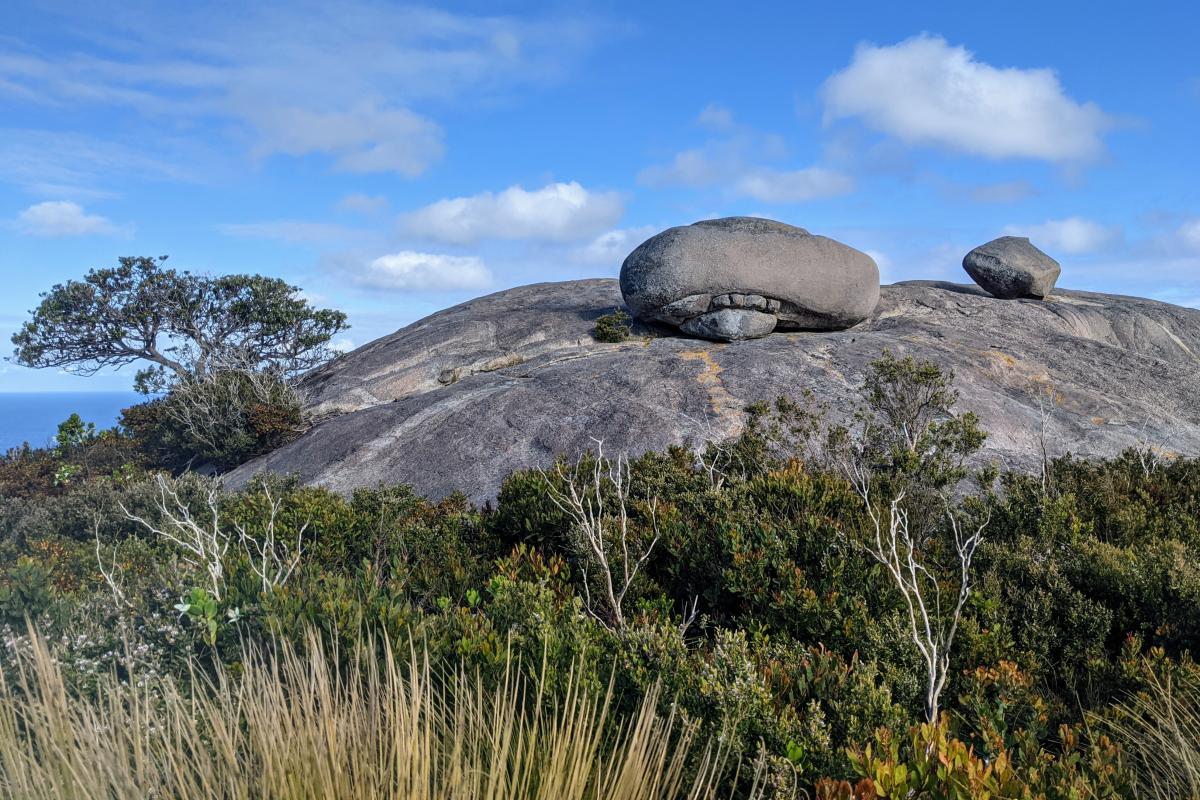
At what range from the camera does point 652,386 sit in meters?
12.2

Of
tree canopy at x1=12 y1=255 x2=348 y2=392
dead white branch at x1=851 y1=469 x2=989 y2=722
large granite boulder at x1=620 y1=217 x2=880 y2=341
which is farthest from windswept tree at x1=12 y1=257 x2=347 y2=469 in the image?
dead white branch at x1=851 y1=469 x2=989 y2=722

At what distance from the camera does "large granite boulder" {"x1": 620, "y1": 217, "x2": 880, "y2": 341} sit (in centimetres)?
1491

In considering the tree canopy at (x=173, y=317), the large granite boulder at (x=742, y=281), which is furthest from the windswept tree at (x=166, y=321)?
the large granite boulder at (x=742, y=281)

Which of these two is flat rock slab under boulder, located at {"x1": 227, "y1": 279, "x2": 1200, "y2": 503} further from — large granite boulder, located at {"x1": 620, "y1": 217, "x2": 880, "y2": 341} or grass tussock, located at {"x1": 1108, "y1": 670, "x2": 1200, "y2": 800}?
grass tussock, located at {"x1": 1108, "y1": 670, "x2": 1200, "y2": 800}

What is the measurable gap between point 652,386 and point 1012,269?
37.0 feet

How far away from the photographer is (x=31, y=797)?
2691mm

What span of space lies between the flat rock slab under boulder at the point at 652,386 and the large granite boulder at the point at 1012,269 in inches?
22.4

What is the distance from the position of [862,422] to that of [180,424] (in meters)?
11.9

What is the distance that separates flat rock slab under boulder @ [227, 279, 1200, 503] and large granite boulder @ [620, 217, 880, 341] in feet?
1.96

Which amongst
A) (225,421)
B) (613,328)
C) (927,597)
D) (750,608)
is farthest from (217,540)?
(613,328)

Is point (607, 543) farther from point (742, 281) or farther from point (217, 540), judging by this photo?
point (742, 281)

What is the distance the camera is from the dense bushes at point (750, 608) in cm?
356

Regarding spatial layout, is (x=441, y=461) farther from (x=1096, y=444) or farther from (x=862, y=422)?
(x=1096, y=444)

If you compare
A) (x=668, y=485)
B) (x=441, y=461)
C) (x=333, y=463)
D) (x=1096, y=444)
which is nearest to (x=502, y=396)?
(x=441, y=461)
